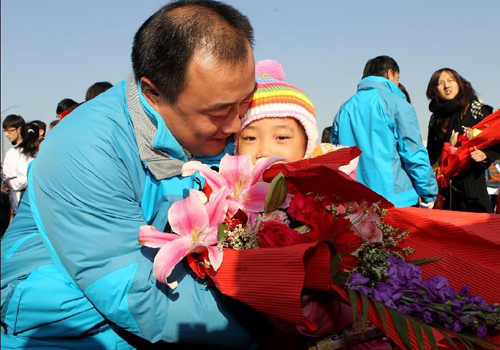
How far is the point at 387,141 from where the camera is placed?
513cm

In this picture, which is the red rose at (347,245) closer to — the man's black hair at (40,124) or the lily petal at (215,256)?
the lily petal at (215,256)

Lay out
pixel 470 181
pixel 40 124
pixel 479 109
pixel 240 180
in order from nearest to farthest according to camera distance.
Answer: pixel 240 180, pixel 470 181, pixel 479 109, pixel 40 124

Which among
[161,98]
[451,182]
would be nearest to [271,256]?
[161,98]

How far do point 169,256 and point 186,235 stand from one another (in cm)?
9

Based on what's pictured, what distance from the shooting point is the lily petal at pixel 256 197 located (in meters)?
1.92

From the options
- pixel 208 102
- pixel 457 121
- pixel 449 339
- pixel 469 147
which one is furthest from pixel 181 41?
pixel 457 121

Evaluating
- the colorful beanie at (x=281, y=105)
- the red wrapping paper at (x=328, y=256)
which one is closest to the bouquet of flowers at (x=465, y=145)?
the colorful beanie at (x=281, y=105)

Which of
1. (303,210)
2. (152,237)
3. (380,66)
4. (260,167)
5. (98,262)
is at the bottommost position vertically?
(98,262)

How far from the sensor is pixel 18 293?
6.28ft

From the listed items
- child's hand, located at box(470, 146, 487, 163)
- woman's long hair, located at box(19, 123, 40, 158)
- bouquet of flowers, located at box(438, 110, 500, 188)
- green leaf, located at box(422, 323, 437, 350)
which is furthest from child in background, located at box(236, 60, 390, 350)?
woman's long hair, located at box(19, 123, 40, 158)

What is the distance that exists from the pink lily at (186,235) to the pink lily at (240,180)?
129 millimetres

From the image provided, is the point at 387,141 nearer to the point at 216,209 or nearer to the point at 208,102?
the point at 208,102

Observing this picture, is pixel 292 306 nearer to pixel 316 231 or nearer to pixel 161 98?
pixel 316 231

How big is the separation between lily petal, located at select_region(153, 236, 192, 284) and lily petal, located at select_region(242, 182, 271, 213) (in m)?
0.27
